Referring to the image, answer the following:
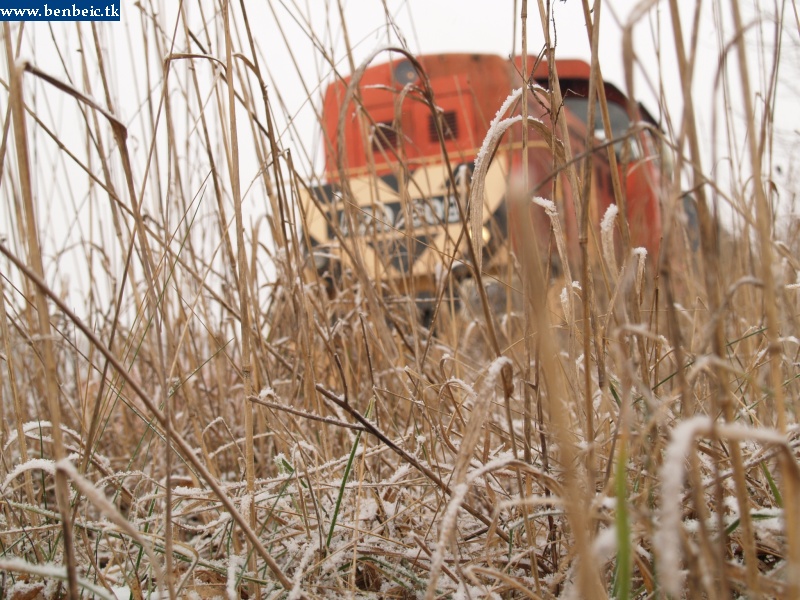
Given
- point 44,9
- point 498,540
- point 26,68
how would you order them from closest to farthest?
point 26,68 < point 498,540 < point 44,9

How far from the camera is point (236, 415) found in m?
1.21

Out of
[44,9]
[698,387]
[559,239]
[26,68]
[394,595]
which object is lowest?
[394,595]

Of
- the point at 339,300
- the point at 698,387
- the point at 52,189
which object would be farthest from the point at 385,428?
the point at 52,189

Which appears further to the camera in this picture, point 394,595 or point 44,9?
point 44,9

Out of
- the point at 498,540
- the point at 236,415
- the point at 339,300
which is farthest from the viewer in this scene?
the point at 236,415

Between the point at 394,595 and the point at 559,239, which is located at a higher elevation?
the point at 559,239

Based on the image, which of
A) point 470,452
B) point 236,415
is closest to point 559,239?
point 470,452

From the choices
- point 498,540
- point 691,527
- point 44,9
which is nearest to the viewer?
point 691,527

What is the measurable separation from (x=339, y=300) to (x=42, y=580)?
60cm

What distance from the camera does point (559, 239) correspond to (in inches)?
20.5

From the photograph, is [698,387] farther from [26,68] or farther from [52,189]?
[52,189]

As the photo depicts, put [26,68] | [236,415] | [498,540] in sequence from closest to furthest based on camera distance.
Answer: [26,68] < [498,540] < [236,415]

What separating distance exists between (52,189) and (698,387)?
3.96 feet

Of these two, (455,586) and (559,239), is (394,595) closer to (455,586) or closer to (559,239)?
(455,586)
